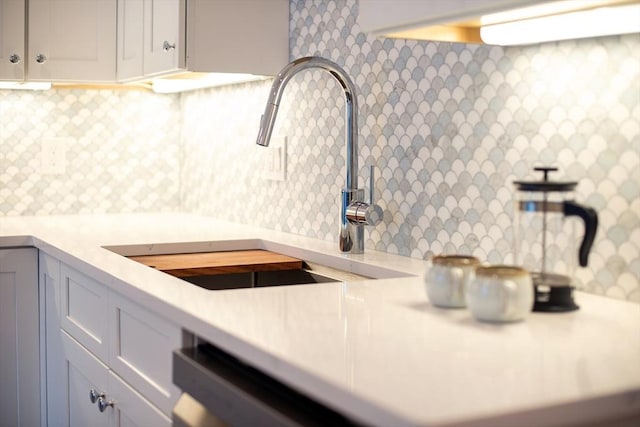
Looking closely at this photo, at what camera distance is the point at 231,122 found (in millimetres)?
3115

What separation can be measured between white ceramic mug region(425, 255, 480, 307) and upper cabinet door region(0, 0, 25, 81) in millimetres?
2102

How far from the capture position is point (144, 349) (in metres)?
1.76

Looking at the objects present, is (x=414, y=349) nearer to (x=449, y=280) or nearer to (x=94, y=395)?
(x=449, y=280)

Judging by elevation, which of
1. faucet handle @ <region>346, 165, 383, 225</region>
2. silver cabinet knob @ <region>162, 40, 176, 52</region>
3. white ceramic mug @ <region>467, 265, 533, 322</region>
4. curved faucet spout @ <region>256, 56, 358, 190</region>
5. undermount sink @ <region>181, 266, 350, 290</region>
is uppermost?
silver cabinet knob @ <region>162, 40, 176, 52</region>

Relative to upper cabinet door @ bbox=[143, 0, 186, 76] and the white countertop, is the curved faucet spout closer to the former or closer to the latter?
the white countertop

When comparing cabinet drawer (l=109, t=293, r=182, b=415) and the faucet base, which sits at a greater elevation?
the faucet base

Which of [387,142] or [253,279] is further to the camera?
[253,279]

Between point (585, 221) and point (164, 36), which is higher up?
point (164, 36)

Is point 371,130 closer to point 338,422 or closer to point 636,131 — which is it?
point 636,131

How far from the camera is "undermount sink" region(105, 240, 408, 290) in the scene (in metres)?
2.23

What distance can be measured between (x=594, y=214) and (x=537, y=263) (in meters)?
0.13

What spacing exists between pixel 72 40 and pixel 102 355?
1459 mm

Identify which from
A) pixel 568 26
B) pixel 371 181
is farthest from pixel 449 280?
pixel 371 181

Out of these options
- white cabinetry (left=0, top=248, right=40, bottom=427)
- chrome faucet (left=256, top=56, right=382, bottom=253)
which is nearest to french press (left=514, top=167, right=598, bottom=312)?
chrome faucet (left=256, top=56, right=382, bottom=253)
